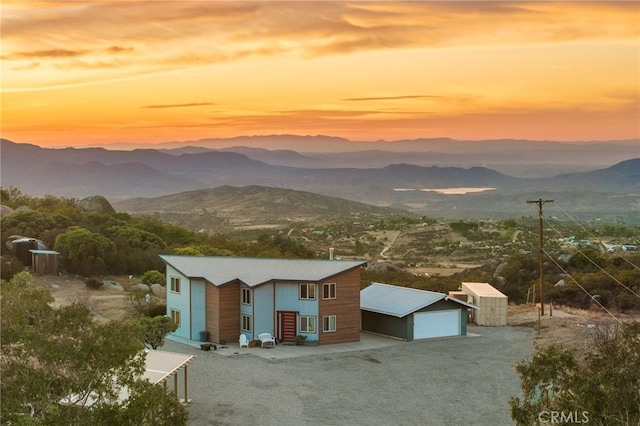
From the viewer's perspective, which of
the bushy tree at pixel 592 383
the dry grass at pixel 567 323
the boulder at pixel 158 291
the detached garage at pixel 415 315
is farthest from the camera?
the boulder at pixel 158 291

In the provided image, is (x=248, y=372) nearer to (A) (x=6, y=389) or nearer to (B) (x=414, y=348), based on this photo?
(B) (x=414, y=348)

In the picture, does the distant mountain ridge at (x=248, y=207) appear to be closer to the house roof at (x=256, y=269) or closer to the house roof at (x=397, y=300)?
the house roof at (x=397, y=300)

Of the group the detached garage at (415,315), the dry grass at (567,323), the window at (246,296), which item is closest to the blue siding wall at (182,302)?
the window at (246,296)


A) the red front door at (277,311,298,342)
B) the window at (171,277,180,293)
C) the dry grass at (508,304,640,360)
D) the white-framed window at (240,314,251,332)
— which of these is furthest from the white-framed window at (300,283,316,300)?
the dry grass at (508,304,640,360)

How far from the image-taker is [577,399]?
13.1 meters

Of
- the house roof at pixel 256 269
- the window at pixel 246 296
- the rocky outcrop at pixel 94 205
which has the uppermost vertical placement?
the rocky outcrop at pixel 94 205

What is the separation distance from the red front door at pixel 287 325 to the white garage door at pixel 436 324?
554 centimetres

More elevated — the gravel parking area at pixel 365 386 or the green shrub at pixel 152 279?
the green shrub at pixel 152 279

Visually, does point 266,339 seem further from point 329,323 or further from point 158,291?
point 158,291

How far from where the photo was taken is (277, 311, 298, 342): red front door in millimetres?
34656

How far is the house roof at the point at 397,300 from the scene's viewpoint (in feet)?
119

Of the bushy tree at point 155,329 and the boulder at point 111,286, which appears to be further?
the boulder at point 111,286

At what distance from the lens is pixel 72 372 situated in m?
13.4

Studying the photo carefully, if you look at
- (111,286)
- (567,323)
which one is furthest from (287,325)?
(111,286)
